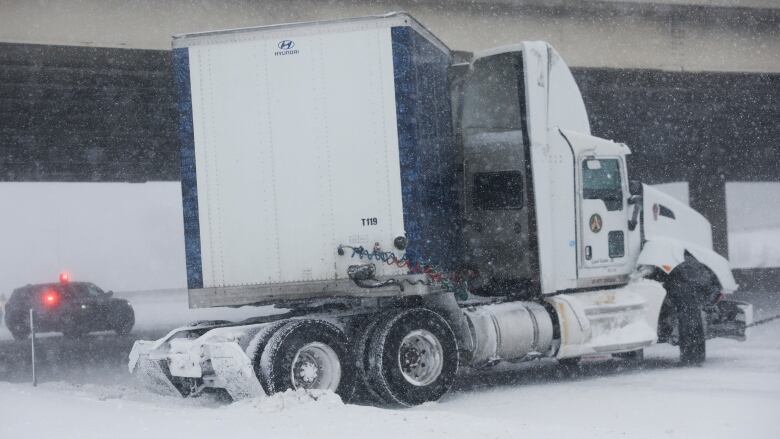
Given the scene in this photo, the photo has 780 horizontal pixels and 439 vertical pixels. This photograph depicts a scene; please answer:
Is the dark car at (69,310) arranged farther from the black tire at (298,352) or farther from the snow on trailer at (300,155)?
the black tire at (298,352)

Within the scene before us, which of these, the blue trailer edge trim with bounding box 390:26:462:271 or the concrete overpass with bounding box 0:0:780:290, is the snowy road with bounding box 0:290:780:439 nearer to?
the blue trailer edge trim with bounding box 390:26:462:271

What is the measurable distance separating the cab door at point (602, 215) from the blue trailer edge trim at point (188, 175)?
5065 millimetres

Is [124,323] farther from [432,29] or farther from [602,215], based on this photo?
[602,215]

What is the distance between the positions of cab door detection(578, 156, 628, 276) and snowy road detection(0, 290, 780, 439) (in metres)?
1.54

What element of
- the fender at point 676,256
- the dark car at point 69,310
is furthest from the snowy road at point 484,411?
the dark car at point 69,310

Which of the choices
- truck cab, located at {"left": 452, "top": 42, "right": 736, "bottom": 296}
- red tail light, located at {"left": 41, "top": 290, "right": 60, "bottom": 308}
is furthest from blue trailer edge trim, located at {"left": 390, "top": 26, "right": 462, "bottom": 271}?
red tail light, located at {"left": 41, "top": 290, "right": 60, "bottom": 308}

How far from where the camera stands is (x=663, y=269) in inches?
514

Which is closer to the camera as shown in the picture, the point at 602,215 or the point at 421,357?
the point at 421,357

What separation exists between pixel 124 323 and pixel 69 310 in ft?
5.06

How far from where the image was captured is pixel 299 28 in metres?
10.2

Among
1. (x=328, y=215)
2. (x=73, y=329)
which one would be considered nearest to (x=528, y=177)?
(x=328, y=215)

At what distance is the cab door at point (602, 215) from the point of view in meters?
12.5

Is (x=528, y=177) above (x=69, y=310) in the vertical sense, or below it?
above

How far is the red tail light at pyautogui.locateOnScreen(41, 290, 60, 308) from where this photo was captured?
85.2 ft
